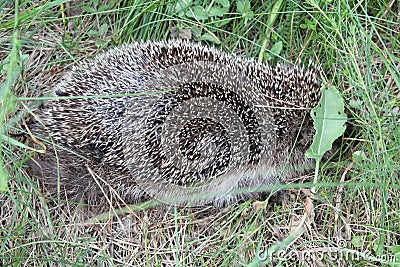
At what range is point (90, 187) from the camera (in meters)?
4.28

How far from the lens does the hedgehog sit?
3.95m

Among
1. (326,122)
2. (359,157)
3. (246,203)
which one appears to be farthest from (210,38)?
(359,157)

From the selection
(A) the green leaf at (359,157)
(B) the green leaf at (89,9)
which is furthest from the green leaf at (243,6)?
(A) the green leaf at (359,157)

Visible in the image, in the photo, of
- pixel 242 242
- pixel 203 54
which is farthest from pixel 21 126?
pixel 242 242

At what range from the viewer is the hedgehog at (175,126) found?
3.95 metres

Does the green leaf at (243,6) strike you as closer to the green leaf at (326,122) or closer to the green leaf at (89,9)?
the green leaf at (326,122)

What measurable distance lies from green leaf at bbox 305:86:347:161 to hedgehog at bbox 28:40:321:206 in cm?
17

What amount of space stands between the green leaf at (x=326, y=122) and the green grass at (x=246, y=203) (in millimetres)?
125

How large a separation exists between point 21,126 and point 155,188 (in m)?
1.37

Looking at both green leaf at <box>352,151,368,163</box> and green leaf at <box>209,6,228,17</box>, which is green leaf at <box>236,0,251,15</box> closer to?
green leaf at <box>209,6,228,17</box>

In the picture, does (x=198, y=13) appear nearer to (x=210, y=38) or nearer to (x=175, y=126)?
(x=210, y=38)

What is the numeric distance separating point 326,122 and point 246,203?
946 mm

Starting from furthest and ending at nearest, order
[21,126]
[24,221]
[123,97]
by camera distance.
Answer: [21,126] → [24,221] → [123,97]

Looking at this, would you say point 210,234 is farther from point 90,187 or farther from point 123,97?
point 123,97
